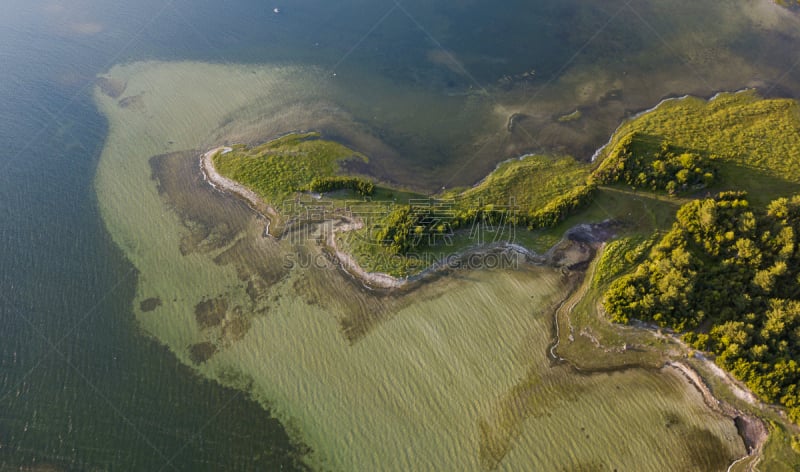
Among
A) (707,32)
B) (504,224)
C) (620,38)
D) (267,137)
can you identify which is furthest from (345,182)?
(707,32)

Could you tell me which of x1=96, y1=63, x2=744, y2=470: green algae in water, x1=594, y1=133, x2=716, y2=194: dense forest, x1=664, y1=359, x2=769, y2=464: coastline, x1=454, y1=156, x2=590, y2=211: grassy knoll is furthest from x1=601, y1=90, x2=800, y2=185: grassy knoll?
x1=96, y1=63, x2=744, y2=470: green algae in water

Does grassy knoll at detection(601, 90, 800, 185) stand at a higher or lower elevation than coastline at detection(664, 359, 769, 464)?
higher

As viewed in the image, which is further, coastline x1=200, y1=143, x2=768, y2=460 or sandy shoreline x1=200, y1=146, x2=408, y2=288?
sandy shoreline x1=200, y1=146, x2=408, y2=288

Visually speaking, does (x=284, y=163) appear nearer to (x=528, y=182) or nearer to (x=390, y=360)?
(x=390, y=360)

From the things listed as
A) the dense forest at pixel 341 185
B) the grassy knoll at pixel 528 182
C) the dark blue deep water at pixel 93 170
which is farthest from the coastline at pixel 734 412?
the dark blue deep water at pixel 93 170

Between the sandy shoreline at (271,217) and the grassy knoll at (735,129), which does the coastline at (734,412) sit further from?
the sandy shoreline at (271,217)

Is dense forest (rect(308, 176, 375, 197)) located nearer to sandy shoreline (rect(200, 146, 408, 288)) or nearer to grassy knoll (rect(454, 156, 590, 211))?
sandy shoreline (rect(200, 146, 408, 288))

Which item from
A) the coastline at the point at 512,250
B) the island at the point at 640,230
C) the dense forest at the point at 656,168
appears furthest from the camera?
the dense forest at the point at 656,168
